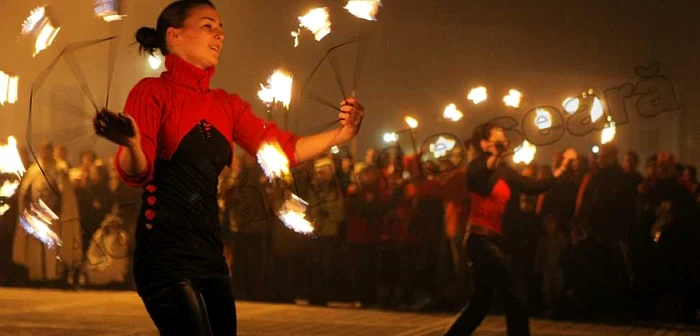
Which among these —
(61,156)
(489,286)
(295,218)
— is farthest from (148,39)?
(61,156)

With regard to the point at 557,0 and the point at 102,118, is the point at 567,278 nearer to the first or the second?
the point at 557,0

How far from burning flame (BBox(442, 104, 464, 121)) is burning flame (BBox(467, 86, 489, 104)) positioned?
160 mm

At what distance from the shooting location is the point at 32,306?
11.8 metres

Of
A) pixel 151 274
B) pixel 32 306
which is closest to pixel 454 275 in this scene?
pixel 32 306

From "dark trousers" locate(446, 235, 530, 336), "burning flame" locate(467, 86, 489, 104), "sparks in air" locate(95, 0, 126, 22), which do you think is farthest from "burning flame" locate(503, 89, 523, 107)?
"sparks in air" locate(95, 0, 126, 22)

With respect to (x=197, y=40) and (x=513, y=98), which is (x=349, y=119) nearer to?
(x=197, y=40)

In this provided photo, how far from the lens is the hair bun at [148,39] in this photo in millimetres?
4203

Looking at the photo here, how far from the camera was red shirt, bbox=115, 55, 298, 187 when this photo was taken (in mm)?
3967

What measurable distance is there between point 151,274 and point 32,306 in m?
8.23

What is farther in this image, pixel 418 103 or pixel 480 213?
pixel 418 103

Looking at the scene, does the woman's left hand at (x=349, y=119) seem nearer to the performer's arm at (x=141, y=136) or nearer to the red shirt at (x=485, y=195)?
the performer's arm at (x=141, y=136)

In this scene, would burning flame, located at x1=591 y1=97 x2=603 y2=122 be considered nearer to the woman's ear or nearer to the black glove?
the woman's ear

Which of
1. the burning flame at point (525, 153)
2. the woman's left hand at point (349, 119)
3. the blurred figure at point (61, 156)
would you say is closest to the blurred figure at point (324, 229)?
the burning flame at point (525, 153)

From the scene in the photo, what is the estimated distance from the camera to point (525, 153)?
1093 cm
